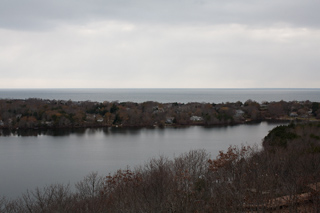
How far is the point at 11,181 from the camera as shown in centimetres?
1127

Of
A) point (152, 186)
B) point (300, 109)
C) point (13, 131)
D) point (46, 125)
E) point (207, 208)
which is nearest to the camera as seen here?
point (207, 208)

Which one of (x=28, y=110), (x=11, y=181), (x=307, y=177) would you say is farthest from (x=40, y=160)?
(x=28, y=110)

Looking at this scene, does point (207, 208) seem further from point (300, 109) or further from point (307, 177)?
point (300, 109)

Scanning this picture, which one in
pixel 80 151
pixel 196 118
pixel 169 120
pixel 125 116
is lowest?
pixel 80 151

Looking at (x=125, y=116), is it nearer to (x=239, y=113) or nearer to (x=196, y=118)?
(x=196, y=118)

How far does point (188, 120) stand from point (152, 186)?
23537 millimetres

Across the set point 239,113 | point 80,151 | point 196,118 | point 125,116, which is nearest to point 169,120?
point 196,118

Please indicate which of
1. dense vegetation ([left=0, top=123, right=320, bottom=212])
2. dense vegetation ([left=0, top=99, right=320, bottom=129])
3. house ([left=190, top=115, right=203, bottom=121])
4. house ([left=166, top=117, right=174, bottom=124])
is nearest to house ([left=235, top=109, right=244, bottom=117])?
dense vegetation ([left=0, top=99, right=320, bottom=129])

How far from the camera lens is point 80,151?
1630 cm

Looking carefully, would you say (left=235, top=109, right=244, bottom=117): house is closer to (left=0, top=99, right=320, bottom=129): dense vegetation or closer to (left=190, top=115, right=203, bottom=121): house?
(left=0, top=99, right=320, bottom=129): dense vegetation

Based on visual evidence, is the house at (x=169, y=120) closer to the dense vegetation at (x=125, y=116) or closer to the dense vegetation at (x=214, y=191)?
the dense vegetation at (x=125, y=116)

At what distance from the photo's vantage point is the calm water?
11.8 metres

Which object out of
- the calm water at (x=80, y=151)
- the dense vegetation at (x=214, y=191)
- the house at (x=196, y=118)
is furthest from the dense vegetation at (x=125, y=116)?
the dense vegetation at (x=214, y=191)

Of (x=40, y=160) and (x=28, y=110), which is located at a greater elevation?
(x=28, y=110)
